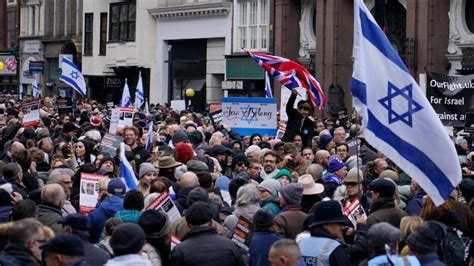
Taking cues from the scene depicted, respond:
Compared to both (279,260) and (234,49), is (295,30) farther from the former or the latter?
(279,260)

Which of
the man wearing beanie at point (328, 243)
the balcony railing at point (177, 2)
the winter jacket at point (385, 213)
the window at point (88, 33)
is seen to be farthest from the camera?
the window at point (88, 33)

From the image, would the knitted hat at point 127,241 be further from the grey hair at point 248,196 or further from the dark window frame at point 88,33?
the dark window frame at point 88,33

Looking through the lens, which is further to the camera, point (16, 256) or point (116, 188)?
point (116, 188)

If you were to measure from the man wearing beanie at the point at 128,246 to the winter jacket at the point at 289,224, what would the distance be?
208 cm

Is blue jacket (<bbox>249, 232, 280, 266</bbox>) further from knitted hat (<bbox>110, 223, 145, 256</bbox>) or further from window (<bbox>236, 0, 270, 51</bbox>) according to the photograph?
window (<bbox>236, 0, 270, 51</bbox>)

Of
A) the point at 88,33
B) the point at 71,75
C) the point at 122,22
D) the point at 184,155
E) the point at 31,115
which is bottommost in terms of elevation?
the point at 184,155

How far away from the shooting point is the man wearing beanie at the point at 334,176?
491 inches

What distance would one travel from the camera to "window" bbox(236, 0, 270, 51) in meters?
43.6

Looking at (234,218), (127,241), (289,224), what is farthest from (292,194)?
(127,241)

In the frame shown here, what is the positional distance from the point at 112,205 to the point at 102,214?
6.8 inches

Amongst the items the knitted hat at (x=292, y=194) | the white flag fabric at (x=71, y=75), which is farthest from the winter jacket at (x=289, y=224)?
the white flag fabric at (x=71, y=75)

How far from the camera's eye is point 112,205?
36.7ft

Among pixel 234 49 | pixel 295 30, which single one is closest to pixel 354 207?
pixel 295 30

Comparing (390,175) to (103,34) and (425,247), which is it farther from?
(103,34)
